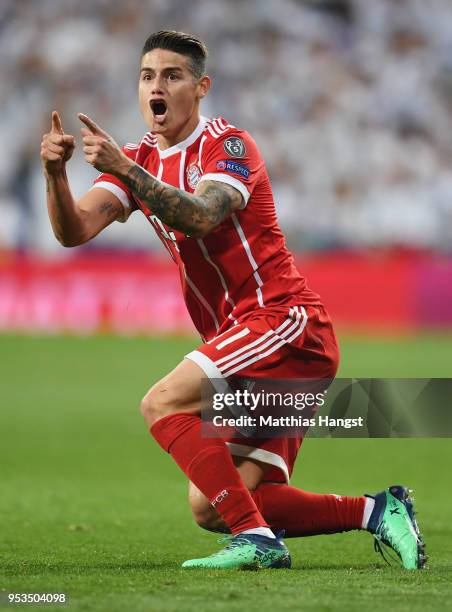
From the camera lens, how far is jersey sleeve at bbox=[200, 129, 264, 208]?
458cm

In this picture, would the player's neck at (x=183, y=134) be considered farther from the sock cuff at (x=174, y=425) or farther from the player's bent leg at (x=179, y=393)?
the sock cuff at (x=174, y=425)

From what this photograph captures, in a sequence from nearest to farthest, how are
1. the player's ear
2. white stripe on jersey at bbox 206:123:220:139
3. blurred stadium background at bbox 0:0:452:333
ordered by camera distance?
white stripe on jersey at bbox 206:123:220:139
the player's ear
blurred stadium background at bbox 0:0:452:333

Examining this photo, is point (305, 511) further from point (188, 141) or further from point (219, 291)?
point (188, 141)

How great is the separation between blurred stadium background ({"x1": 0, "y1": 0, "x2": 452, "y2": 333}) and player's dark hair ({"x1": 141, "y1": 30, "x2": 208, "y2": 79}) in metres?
14.1

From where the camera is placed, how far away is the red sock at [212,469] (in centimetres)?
444

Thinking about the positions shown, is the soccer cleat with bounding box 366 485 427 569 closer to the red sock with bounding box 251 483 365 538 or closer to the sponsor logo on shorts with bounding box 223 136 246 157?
the red sock with bounding box 251 483 365 538

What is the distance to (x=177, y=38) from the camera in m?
4.79

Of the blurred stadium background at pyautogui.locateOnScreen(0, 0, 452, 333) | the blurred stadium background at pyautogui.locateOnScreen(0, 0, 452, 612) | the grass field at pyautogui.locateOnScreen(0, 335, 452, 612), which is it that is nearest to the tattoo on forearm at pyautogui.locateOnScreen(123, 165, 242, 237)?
the grass field at pyautogui.locateOnScreen(0, 335, 452, 612)

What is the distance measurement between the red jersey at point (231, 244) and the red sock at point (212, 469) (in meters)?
0.53

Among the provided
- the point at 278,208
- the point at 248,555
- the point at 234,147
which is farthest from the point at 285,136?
the point at 248,555

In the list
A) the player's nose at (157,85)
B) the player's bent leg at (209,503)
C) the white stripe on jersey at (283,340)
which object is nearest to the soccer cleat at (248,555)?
the player's bent leg at (209,503)

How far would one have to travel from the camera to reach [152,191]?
171 inches

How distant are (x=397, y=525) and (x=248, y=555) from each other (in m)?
0.81

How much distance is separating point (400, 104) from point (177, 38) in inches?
756
